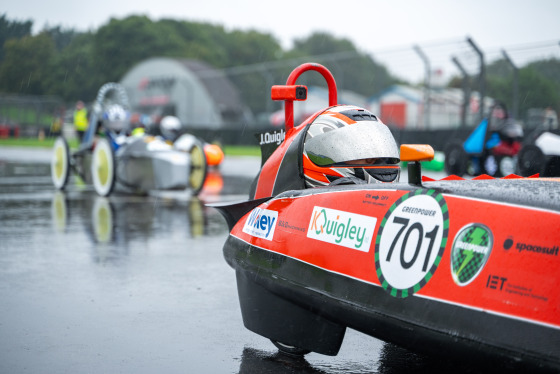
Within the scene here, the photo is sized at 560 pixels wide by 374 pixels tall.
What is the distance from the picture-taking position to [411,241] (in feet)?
8.68

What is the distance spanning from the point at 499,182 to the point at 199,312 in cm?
212

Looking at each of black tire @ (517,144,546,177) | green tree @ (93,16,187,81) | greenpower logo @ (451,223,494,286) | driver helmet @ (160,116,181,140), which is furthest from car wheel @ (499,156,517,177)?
green tree @ (93,16,187,81)

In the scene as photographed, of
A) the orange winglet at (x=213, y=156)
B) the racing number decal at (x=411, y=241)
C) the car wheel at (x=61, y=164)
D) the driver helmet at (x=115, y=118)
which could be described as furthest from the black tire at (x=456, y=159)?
the racing number decal at (x=411, y=241)

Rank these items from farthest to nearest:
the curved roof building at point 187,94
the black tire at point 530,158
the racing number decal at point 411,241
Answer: the curved roof building at point 187,94 → the black tire at point 530,158 → the racing number decal at point 411,241

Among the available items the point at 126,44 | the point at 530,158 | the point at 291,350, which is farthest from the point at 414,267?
the point at 126,44

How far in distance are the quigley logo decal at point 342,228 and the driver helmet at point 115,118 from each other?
30.4 feet

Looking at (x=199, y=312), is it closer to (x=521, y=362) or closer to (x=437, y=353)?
(x=437, y=353)

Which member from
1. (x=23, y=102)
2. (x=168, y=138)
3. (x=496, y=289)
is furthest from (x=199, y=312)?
(x=23, y=102)

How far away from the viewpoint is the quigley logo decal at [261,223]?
134 inches

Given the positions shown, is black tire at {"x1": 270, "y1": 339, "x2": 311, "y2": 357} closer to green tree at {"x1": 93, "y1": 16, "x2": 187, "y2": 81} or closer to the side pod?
the side pod

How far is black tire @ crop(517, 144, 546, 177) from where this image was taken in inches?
445

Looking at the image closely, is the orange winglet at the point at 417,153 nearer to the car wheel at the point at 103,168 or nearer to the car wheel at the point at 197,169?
the car wheel at the point at 103,168

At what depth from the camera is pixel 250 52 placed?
3733 inches

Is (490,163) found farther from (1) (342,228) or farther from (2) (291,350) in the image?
(1) (342,228)
